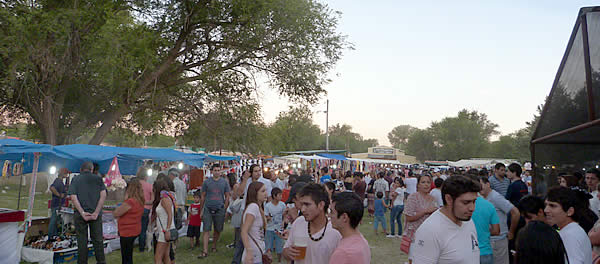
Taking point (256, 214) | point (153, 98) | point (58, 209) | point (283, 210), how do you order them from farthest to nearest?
point (153, 98) < point (58, 209) < point (283, 210) < point (256, 214)

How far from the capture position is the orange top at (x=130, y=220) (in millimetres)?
6199

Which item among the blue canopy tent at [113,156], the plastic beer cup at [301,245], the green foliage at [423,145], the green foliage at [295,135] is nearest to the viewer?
the plastic beer cup at [301,245]

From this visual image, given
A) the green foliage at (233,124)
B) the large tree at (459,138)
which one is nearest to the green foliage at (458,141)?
the large tree at (459,138)

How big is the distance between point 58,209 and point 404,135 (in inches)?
5228

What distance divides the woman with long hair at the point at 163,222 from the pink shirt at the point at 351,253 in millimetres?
3950

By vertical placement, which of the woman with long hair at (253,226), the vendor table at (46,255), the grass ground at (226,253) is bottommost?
the grass ground at (226,253)

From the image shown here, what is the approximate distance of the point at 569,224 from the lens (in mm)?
3201

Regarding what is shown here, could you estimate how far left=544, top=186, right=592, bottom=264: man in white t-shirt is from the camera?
9.86 ft

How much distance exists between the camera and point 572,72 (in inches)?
257

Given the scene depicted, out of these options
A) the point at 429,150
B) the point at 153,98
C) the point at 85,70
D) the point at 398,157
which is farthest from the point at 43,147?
the point at 429,150

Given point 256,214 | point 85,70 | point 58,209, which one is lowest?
point 58,209

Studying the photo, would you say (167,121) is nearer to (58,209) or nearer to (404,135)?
(58,209)

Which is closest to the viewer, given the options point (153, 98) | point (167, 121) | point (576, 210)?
point (576, 210)

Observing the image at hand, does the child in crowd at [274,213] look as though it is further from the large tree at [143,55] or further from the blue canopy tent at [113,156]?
the large tree at [143,55]
